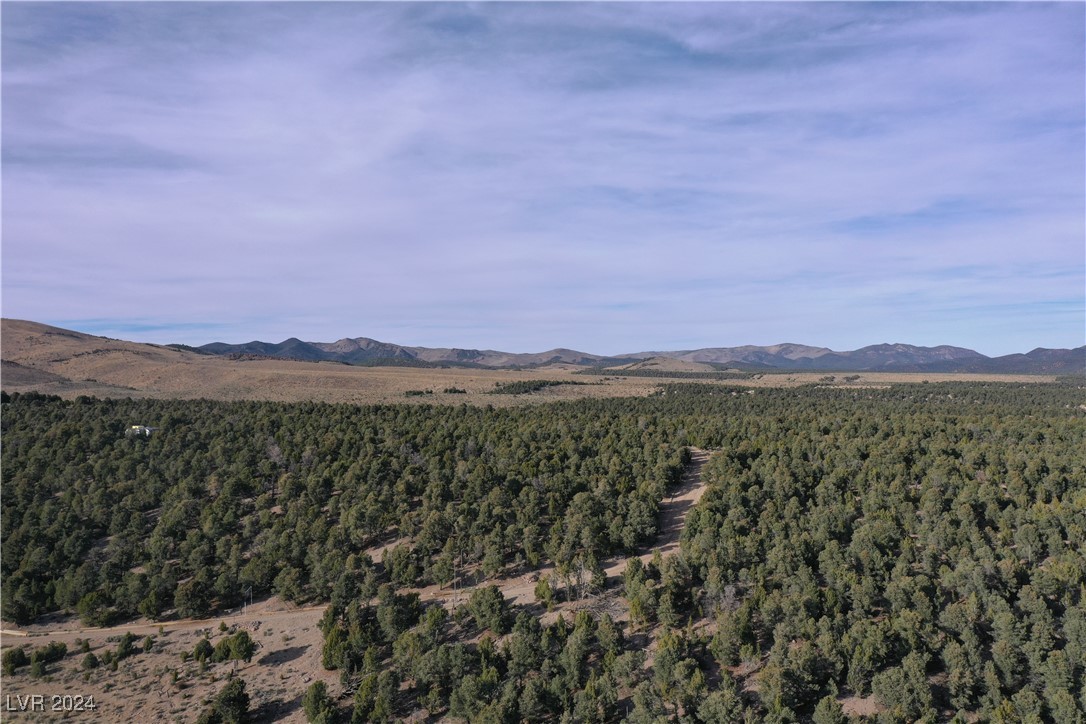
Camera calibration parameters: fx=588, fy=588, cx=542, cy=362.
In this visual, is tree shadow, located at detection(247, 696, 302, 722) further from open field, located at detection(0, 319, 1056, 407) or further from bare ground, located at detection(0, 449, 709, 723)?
open field, located at detection(0, 319, 1056, 407)

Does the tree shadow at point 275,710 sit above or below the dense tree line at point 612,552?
below

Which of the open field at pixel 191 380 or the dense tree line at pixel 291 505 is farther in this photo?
the open field at pixel 191 380

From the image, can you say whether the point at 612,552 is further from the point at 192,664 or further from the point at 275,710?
the point at 192,664

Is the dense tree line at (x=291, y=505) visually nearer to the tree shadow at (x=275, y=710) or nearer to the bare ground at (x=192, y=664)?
the bare ground at (x=192, y=664)

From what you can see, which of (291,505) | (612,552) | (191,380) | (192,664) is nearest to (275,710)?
(192,664)

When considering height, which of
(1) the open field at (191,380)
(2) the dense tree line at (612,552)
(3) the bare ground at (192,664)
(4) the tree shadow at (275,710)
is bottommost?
(4) the tree shadow at (275,710)

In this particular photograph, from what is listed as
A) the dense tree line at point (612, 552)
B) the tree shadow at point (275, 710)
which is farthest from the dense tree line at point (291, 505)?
the tree shadow at point (275, 710)

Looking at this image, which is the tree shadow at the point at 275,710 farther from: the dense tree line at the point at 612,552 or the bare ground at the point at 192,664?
the dense tree line at the point at 612,552

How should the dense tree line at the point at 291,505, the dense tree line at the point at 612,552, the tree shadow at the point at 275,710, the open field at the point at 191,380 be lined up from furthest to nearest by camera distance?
the open field at the point at 191,380 < the dense tree line at the point at 291,505 < the tree shadow at the point at 275,710 < the dense tree line at the point at 612,552

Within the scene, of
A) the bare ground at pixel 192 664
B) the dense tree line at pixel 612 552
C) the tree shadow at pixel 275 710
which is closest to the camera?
the dense tree line at pixel 612 552

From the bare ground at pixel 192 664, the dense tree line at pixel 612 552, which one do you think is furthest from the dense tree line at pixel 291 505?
the bare ground at pixel 192 664

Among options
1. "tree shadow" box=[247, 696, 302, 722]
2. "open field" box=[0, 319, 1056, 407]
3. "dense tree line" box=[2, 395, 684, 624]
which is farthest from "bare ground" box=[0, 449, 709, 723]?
"open field" box=[0, 319, 1056, 407]
